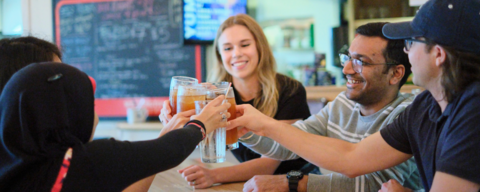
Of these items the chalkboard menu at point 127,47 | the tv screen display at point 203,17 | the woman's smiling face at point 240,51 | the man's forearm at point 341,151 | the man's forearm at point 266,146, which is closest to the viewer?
the man's forearm at point 341,151

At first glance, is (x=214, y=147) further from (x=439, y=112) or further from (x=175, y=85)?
(x=439, y=112)

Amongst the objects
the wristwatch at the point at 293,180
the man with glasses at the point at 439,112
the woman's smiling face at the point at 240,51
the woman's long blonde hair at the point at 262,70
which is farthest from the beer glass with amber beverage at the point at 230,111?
the woman's smiling face at the point at 240,51

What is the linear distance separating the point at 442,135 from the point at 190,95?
816 millimetres

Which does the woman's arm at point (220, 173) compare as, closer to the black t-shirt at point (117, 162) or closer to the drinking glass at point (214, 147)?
the drinking glass at point (214, 147)

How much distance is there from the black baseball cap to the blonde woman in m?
1.18

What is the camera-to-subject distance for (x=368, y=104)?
65.1 inches

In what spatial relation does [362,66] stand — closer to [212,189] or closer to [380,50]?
[380,50]

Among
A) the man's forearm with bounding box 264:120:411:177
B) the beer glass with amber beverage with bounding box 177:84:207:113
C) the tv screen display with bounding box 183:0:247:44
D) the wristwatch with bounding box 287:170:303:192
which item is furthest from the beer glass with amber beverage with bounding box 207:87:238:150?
the tv screen display with bounding box 183:0:247:44

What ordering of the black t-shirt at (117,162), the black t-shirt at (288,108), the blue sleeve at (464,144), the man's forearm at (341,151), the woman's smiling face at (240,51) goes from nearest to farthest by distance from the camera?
1. the black t-shirt at (117,162)
2. the blue sleeve at (464,144)
3. the man's forearm at (341,151)
4. the black t-shirt at (288,108)
5. the woman's smiling face at (240,51)

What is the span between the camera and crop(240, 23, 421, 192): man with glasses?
4.86 ft

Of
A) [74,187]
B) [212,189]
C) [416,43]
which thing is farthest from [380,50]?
[74,187]

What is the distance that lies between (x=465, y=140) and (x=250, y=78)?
5.09 feet

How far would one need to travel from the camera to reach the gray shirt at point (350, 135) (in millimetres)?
1477

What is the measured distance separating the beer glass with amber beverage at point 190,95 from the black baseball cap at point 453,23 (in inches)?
29.3
